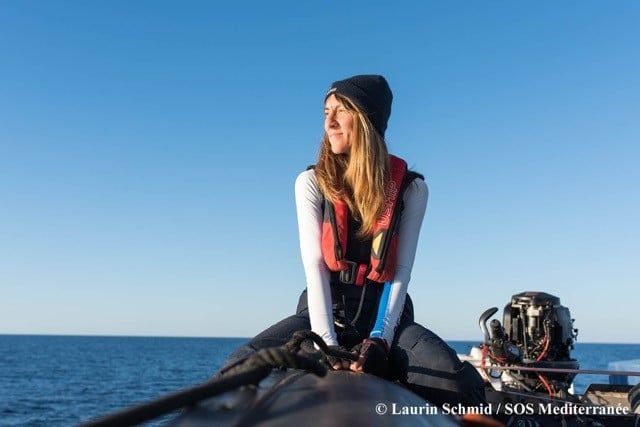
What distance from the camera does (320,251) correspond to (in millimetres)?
3236

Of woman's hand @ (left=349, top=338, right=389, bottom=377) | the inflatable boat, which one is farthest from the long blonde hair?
the inflatable boat

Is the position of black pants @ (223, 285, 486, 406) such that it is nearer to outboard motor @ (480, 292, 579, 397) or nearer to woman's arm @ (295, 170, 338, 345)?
woman's arm @ (295, 170, 338, 345)

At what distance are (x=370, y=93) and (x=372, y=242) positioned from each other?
785 mm

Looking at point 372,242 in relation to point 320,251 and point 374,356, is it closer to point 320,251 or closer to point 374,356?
point 320,251

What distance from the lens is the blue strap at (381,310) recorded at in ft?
9.49

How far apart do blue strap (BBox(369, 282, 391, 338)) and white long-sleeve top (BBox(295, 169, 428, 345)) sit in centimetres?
2

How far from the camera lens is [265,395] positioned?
1305mm

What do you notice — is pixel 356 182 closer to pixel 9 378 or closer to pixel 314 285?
pixel 314 285

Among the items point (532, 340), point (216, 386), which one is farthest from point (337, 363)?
point (532, 340)

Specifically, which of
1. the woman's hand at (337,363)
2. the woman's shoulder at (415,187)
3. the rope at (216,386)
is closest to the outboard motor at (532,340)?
the woman's shoulder at (415,187)

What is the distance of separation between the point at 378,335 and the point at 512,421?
195 centimetres

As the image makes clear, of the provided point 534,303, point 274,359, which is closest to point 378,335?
point 274,359

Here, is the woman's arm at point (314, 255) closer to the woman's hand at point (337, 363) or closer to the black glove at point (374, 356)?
the black glove at point (374, 356)

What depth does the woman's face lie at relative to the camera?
131 inches
